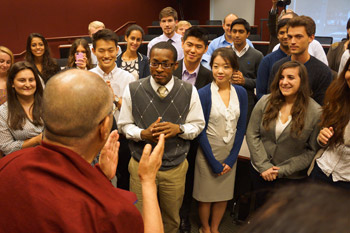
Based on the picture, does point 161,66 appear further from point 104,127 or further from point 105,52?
point 104,127

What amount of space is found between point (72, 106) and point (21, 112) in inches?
52.1

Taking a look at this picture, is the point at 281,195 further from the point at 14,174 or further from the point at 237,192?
the point at 237,192

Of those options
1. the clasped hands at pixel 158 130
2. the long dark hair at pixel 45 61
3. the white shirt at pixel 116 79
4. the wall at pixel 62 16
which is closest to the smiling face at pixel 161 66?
the clasped hands at pixel 158 130

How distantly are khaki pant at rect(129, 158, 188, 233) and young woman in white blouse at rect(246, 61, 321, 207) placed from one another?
1.78 ft

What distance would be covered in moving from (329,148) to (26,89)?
2.07 m

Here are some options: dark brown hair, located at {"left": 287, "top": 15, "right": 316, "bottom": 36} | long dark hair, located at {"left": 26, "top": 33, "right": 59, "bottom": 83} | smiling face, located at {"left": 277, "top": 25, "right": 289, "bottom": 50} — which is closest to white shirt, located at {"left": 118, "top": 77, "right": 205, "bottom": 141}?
dark brown hair, located at {"left": 287, "top": 15, "right": 316, "bottom": 36}

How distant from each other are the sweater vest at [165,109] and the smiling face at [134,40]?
1195mm

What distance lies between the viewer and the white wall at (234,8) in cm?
1000

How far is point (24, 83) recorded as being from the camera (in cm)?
219

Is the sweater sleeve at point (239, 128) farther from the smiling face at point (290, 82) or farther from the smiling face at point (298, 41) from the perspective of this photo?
the smiling face at point (298, 41)

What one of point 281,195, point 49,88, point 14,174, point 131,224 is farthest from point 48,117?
point 281,195

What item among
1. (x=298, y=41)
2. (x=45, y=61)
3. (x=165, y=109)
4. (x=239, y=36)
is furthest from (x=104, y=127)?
(x=45, y=61)

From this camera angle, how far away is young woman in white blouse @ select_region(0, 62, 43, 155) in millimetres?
2059

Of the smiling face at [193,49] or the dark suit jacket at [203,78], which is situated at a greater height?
the smiling face at [193,49]
